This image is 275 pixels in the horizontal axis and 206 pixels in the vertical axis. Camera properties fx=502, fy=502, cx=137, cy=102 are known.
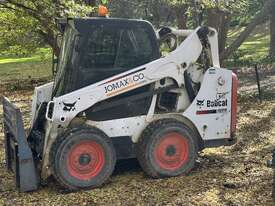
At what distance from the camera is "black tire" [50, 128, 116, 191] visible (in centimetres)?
630

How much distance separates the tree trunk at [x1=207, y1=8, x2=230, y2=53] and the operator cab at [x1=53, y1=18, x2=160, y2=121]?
36.5 ft

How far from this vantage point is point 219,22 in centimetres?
1939

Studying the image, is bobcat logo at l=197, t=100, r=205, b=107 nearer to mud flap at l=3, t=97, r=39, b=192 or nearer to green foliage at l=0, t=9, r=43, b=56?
mud flap at l=3, t=97, r=39, b=192

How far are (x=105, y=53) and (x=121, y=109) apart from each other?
2.57ft

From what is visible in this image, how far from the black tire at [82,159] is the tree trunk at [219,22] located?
11.9 metres

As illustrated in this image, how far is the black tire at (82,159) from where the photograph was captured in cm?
630

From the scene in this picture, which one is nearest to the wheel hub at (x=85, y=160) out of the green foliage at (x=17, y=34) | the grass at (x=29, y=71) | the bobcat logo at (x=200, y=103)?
the bobcat logo at (x=200, y=103)

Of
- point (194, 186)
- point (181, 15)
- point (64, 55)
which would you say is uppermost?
point (181, 15)

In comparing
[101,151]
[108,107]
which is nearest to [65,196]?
[101,151]

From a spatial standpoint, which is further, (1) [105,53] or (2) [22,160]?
(1) [105,53]

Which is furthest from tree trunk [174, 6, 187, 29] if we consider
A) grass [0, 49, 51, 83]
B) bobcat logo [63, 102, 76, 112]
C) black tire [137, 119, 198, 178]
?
bobcat logo [63, 102, 76, 112]

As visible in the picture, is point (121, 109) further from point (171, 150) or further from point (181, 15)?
point (181, 15)

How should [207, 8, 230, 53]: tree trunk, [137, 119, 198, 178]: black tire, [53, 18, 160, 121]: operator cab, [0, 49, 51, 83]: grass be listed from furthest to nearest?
[0, 49, 51, 83]: grass
[207, 8, 230, 53]: tree trunk
[137, 119, 198, 178]: black tire
[53, 18, 160, 121]: operator cab

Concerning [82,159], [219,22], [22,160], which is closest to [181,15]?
[219,22]
